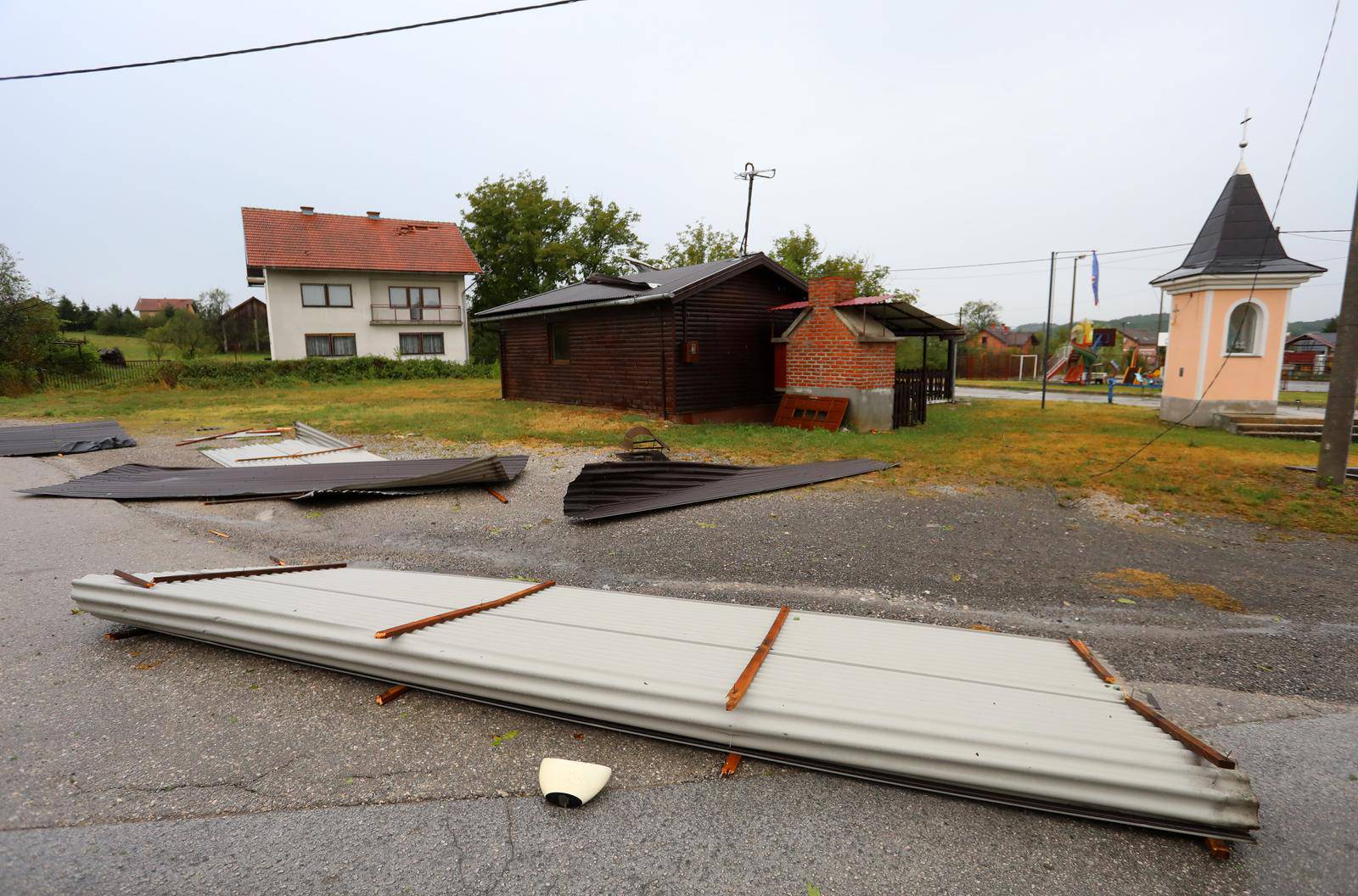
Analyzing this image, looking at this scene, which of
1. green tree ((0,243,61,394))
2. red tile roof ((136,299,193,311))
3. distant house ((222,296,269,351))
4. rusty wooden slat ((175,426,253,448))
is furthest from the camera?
red tile roof ((136,299,193,311))

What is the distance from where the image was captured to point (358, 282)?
34156mm

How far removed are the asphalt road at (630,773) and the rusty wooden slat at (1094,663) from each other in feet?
1.29

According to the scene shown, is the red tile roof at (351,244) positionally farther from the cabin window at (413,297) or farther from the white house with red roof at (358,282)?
the cabin window at (413,297)

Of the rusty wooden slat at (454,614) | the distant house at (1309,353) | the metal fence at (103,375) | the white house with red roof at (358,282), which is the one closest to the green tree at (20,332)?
the metal fence at (103,375)

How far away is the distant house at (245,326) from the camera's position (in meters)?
50.5

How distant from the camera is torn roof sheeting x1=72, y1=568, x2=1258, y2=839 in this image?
2.39 meters

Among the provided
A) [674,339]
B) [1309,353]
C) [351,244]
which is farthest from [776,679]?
[1309,353]

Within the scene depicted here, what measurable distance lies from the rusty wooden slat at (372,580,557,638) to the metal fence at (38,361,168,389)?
2972 centimetres

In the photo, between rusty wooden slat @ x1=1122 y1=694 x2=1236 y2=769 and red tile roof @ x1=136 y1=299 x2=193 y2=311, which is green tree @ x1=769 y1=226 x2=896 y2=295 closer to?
rusty wooden slat @ x1=1122 y1=694 x2=1236 y2=769

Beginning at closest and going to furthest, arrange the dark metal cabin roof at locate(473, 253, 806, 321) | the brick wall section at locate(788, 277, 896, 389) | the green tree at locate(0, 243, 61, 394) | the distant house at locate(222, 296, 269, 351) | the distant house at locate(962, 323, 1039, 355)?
1. the brick wall section at locate(788, 277, 896, 389)
2. the dark metal cabin roof at locate(473, 253, 806, 321)
3. the green tree at locate(0, 243, 61, 394)
4. the distant house at locate(222, 296, 269, 351)
5. the distant house at locate(962, 323, 1039, 355)

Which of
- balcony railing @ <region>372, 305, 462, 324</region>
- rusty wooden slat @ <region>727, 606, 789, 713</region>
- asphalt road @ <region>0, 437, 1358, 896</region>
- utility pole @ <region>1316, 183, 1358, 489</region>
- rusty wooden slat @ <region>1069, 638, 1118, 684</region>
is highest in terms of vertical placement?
balcony railing @ <region>372, 305, 462, 324</region>

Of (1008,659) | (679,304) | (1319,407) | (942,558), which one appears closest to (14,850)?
(1008,659)

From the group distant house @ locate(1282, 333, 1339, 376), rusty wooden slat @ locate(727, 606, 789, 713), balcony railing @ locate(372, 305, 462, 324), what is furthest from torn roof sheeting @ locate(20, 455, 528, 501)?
distant house @ locate(1282, 333, 1339, 376)

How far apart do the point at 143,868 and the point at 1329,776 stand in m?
4.51
